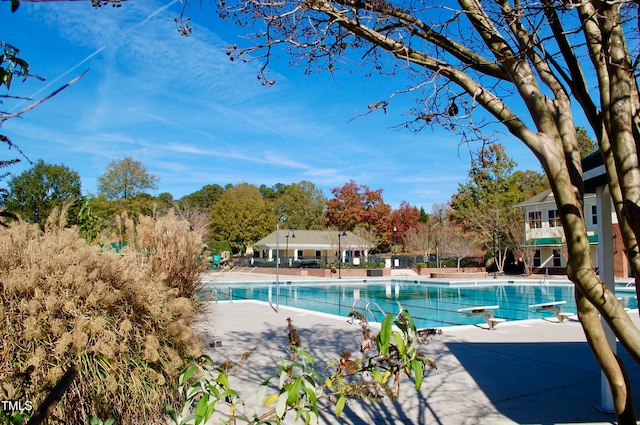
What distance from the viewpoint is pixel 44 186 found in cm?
2000

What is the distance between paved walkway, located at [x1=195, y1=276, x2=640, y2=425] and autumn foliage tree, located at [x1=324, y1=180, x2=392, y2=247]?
Answer: 3891 centimetres

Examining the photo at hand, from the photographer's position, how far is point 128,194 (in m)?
43.8

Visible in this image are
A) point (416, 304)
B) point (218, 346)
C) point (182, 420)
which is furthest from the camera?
point (416, 304)

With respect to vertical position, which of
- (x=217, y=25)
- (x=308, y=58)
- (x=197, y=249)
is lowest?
(x=197, y=249)

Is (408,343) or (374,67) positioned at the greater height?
(374,67)

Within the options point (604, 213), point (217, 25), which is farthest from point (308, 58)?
point (604, 213)

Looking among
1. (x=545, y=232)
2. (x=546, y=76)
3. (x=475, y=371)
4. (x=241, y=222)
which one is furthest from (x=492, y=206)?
(x=546, y=76)

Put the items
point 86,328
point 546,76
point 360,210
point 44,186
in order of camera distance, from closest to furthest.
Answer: point 546,76 < point 86,328 < point 44,186 < point 360,210

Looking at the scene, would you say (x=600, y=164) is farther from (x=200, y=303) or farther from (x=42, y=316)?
(x=42, y=316)

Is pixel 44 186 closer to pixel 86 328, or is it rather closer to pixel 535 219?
pixel 86 328

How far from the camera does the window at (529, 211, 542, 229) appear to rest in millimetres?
33000

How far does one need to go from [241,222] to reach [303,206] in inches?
449

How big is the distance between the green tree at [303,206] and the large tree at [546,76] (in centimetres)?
5523

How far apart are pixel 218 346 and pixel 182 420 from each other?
666cm
